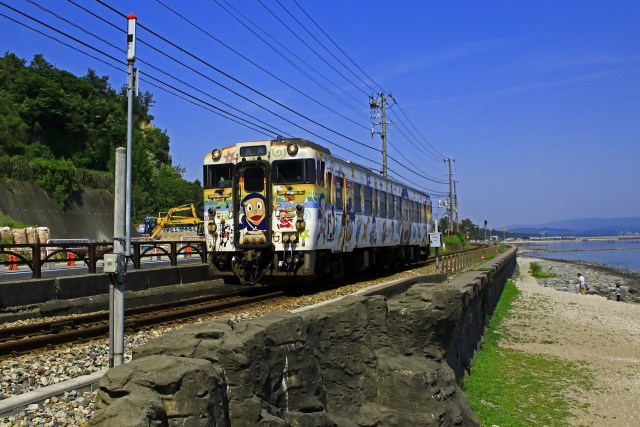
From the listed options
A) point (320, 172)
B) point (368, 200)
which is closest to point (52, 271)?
point (320, 172)

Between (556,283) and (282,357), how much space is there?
52.9 metres

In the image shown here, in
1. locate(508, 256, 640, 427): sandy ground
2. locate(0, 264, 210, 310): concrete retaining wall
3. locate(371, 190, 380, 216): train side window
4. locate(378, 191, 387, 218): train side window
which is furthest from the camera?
locate(378, 191, 387, 218): train side window

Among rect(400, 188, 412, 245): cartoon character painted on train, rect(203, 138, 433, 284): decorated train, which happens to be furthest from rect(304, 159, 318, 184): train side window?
rect(400, 188, 412, 245): cartoon character painted on train

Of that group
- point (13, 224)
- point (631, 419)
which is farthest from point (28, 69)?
point (631, 419)

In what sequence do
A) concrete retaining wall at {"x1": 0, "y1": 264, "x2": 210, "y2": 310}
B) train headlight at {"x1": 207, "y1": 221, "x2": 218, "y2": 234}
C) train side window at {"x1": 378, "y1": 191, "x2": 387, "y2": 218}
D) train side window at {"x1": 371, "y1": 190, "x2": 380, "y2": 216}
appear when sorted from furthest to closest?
train side window at {"x1": 378, "y1": 191, "x2": 387, "y2": 218} → train side window at {"x1": 371, "y1": 190, "x2": 380, "y2": 216} → train headlight at {"x1": 207, "y1": 221, "x2": 218, "y2": 234} → concrete retaining wall at {"x1": 0, "y1": 264, "x2": 210, "y2": 310}

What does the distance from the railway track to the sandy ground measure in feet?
23.3

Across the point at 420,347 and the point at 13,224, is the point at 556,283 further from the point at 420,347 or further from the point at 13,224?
the point at 420,347

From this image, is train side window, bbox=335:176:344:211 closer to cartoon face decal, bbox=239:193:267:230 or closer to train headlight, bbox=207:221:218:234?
cartoon face decal, bbox=239:193:267:230

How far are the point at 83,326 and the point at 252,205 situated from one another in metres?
5.57

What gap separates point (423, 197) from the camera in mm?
29859

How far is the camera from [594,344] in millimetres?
19812

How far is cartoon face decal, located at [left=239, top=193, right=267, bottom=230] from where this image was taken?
1491 cm

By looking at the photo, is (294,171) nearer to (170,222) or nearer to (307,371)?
(307,371)

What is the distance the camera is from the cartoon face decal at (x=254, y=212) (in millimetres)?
14914
